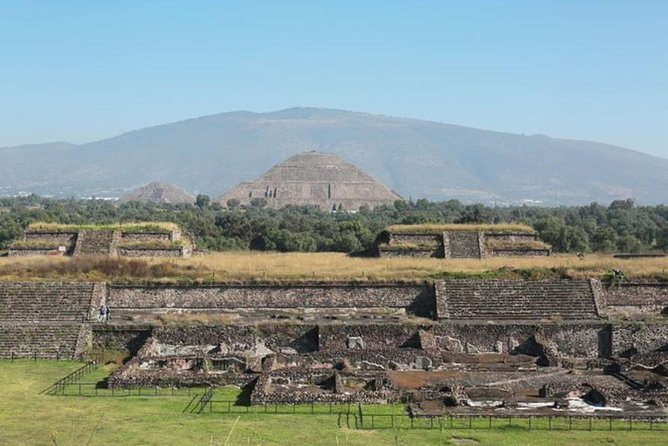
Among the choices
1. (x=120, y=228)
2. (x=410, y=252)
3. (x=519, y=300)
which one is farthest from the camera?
(x=120, y=228)

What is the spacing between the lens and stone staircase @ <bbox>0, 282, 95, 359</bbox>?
3747 centimetres

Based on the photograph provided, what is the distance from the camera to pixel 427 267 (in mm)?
47062

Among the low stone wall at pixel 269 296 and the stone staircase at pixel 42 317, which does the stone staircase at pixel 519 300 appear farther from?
the stone staircase at pixel 42 317

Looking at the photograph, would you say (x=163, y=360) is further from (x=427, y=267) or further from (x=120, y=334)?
(x=427, y=267)

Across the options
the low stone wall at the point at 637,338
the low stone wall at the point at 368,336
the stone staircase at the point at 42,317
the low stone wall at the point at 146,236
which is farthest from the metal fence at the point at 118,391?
the low stone wall at the point at 146,236

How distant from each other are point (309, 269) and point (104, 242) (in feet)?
45.3

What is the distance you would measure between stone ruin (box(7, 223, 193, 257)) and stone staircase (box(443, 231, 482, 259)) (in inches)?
589

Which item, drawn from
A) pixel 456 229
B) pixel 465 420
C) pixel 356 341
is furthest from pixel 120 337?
pixel 456 229

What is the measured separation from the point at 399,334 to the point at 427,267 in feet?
29.6

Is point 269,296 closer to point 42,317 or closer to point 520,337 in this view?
point 42,317

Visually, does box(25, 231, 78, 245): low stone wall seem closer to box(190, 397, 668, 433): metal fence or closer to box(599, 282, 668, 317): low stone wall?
box(190, 397, 668, 433): metal fence

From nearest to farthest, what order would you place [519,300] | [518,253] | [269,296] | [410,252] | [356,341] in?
[356,341]
[519,300]
[269,296]
[410,252]
[518,253]

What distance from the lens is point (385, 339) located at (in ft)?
127

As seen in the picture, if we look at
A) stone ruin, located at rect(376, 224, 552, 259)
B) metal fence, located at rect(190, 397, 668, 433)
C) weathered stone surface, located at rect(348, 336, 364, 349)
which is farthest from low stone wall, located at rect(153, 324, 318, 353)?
stone ruin, located at rect(376, 224, 552, 259)
